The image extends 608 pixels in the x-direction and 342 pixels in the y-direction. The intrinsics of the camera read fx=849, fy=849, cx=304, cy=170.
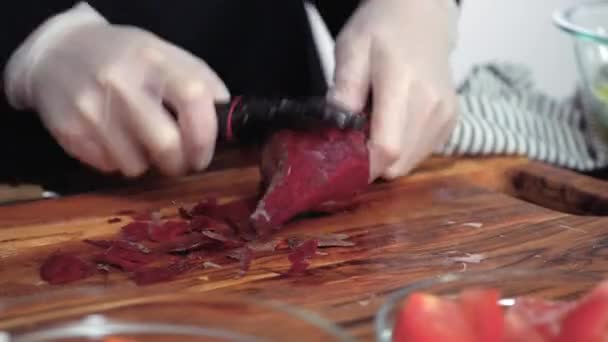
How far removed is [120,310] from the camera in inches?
18.0

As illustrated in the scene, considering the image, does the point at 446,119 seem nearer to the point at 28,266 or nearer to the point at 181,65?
the point at 181,65

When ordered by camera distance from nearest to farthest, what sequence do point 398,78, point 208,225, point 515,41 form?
point 208,225, point 398,78, point 515,41

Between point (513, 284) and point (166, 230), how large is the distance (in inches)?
14.9

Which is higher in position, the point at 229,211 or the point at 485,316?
the point at 485,316

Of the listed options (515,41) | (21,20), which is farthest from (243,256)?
(515,41)

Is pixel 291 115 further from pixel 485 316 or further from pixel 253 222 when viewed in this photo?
pixel 485 316

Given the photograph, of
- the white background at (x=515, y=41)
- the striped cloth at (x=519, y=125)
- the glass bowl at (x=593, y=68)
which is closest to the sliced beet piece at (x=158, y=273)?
the striped cloth at (x=519, y=125)

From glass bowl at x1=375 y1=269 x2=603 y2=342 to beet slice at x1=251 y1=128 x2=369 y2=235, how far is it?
0.97 ft

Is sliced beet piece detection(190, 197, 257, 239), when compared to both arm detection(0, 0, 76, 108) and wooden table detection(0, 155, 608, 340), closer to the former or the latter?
wooden table detection(0, 155, 608, 340)

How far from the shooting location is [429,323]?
420 mm

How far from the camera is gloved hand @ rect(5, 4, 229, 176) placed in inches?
33.3

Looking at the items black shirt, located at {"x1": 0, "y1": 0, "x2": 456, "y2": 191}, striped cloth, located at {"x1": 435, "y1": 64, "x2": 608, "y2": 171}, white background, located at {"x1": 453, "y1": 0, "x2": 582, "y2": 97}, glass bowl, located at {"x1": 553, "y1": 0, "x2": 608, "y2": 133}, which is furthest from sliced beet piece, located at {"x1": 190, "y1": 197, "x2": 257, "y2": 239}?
white background, located at {"x1": 453, "y1": 0, "x2": 582, "y2": 97}

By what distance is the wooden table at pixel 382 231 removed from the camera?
0.68 m

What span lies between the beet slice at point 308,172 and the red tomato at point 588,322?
0.41 m
